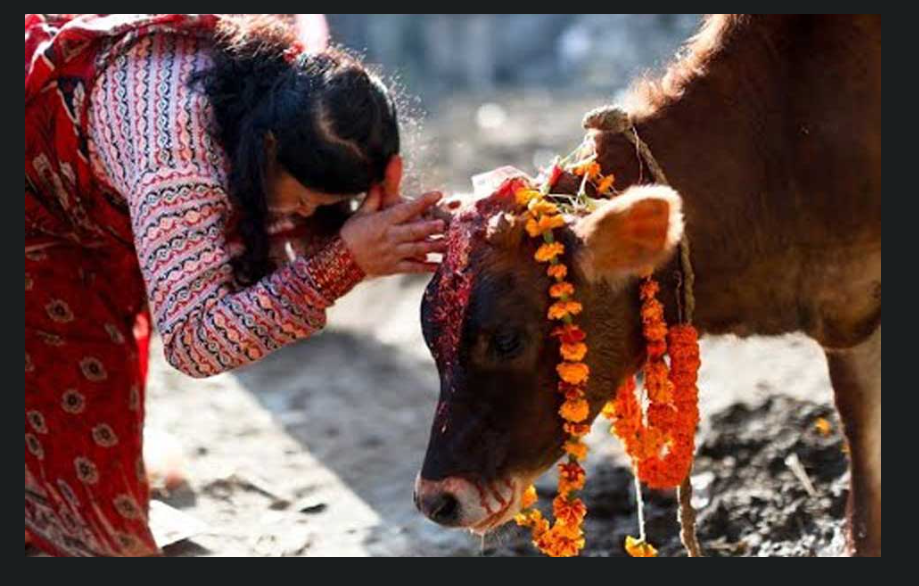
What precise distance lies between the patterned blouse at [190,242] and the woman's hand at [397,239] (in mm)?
43

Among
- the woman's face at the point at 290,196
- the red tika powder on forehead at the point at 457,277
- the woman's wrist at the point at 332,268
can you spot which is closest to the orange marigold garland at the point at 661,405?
the red tika powder on forehead at the point at 457,277

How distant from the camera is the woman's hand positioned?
3.39m

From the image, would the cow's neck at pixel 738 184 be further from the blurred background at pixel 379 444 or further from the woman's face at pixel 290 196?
the woman's face at pixel 290 196

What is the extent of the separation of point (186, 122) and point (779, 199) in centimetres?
161

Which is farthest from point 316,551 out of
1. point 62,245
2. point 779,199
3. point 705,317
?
point 779,199

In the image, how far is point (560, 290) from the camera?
3.12 m

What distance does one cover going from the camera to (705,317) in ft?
11.6

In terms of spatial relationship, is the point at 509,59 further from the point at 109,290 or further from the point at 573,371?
the point at 573,371

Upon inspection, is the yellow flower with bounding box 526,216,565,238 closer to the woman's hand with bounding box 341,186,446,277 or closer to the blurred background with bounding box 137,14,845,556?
the woman's hand with bounding box 341,186,446,277

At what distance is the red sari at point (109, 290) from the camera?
3.36 metres

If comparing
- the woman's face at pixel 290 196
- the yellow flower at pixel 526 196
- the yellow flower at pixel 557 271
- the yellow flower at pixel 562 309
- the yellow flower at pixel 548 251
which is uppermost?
the woman's face at pixel 290 196

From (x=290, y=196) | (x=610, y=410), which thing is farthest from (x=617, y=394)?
(x=290, y=196)

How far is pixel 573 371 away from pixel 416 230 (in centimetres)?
57

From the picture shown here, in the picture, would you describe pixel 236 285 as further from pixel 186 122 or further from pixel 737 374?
pixel 737 374
